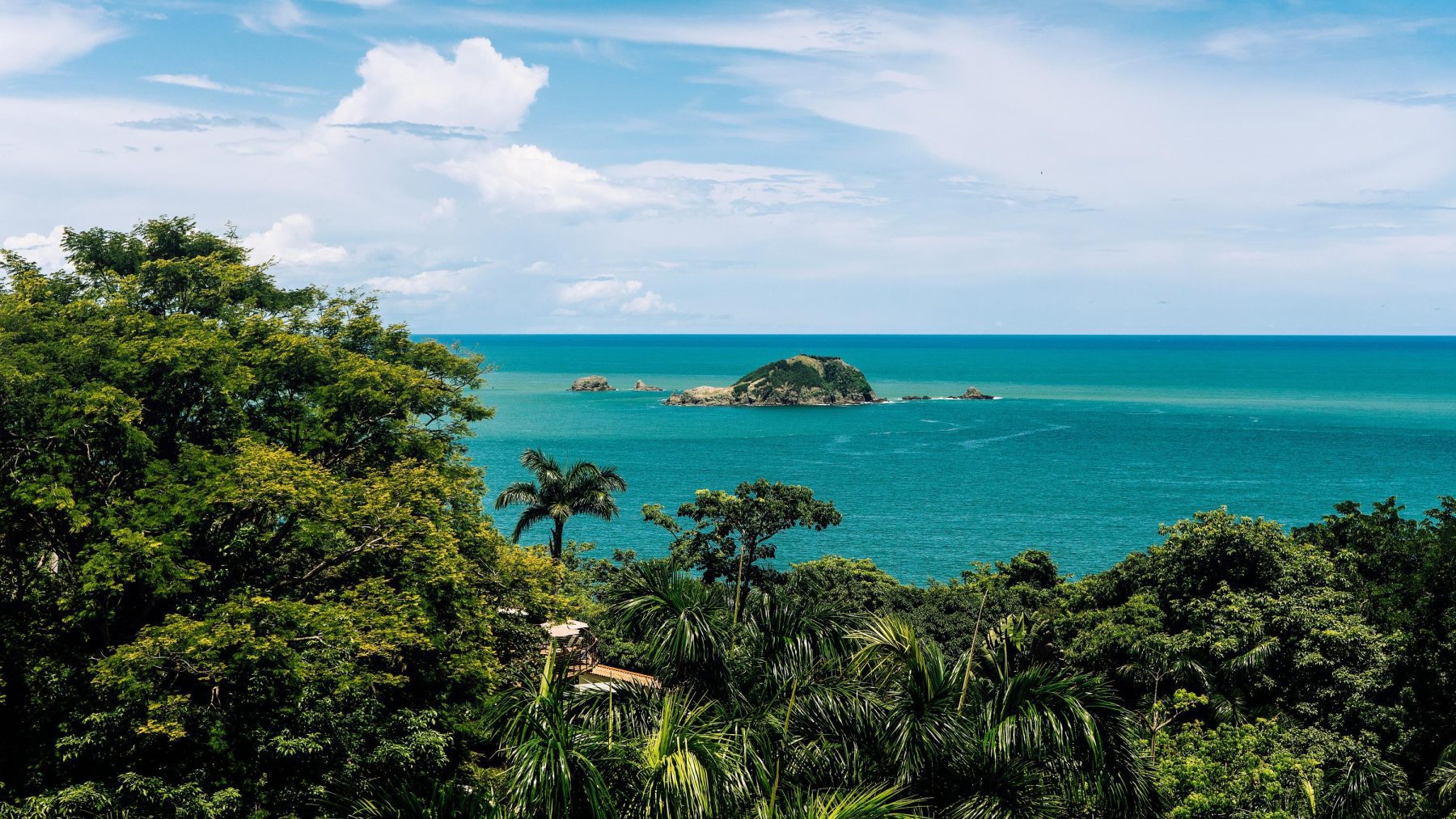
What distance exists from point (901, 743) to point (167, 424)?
53.1 feet

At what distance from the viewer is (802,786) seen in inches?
413

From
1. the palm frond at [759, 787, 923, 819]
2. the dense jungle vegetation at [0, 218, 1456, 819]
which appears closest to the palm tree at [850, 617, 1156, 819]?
the dense jungle vegetation at [0, 218, 1456, 819]

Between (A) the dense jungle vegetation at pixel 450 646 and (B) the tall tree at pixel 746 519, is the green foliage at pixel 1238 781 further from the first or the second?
(B) the tall tree at pixel 746 519

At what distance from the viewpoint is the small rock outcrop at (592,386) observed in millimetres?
177625

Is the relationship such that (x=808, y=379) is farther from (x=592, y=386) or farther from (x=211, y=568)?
(x=211, y=568)

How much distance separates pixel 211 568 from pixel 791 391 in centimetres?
14075

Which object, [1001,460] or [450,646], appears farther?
[1001,460]

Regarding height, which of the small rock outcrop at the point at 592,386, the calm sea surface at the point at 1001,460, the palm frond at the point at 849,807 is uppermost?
the palm frond at the point at 849,807

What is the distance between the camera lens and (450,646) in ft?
59.1

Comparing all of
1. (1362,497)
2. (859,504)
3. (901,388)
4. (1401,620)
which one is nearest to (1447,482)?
(1362,497)

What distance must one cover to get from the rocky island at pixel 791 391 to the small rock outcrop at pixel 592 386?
21.2 meters

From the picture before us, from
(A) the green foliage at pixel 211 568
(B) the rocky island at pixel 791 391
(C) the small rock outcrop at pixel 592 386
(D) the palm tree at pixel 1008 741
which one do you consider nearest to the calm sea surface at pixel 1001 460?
(B) the rocky island at pixel 791 391

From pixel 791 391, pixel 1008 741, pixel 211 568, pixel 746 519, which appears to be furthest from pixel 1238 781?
pixel 791 391

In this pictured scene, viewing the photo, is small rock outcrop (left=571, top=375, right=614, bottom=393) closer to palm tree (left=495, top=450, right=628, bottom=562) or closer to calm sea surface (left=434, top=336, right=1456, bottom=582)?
calm sea surface (left=434, top=336, right=1456, bottom=582)
